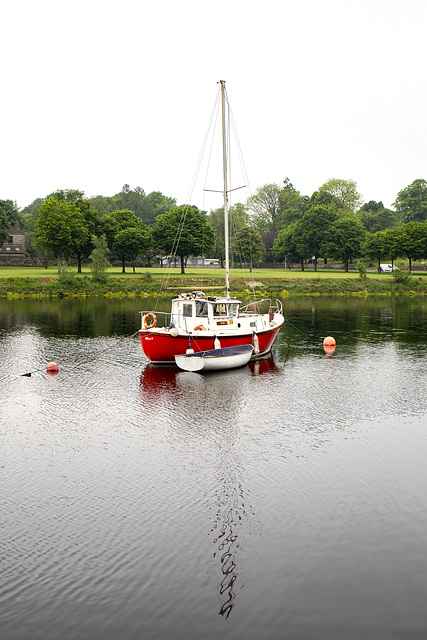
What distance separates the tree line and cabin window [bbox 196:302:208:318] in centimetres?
4428

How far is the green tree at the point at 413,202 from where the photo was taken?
560ft

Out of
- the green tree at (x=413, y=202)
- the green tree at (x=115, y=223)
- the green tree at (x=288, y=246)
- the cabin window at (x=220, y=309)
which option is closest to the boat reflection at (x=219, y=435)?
the cabin window at (x=220, y=309)

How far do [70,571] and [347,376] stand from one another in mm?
22696

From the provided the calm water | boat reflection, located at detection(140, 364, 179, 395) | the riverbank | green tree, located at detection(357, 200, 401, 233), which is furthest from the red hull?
green tree, located at detection(357, 200, 401, 233)

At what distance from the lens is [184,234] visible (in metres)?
107

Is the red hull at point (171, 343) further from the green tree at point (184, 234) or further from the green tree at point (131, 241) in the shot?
the green tree at point (131, 241)

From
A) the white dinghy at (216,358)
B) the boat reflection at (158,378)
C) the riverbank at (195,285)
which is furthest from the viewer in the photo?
the riverbank at (195,285)

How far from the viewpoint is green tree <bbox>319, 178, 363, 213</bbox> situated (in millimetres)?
159000

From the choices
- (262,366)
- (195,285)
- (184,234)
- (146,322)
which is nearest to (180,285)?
(195,285)

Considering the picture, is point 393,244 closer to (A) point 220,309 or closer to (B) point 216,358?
(A) point 220,309

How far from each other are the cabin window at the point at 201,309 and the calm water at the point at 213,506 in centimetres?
396

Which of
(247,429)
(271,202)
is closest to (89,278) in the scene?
(247,429)

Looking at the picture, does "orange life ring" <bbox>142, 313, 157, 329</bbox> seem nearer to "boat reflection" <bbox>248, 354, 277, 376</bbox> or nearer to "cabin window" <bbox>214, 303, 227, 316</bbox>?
"cabin window" <bbox>214, 303, 227, 316</bbox>

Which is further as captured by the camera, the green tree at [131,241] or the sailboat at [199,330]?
the green tree at [131,241]
